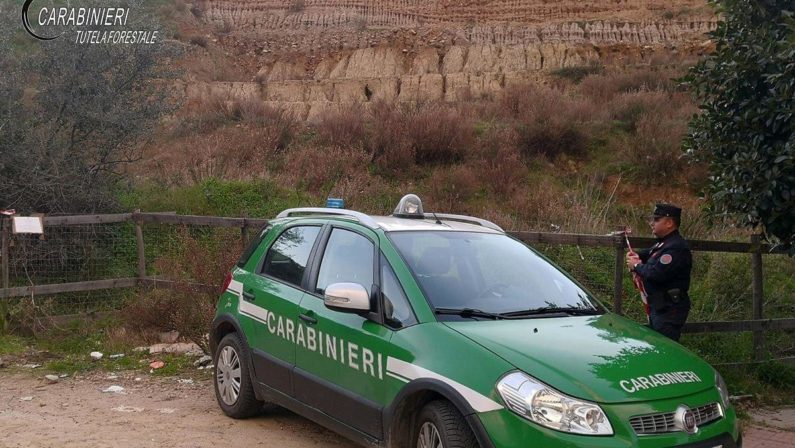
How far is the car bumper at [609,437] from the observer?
381 cm

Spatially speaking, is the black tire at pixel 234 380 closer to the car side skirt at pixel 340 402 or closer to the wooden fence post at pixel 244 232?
the car side skirt at pixel 340 402

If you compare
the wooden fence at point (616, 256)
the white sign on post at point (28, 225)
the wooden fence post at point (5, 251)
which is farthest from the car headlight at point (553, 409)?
the wooden fence post at point (5, 251)

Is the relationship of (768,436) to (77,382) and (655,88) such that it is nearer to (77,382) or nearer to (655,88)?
(77,382)

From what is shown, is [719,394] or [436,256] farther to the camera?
[436,256]

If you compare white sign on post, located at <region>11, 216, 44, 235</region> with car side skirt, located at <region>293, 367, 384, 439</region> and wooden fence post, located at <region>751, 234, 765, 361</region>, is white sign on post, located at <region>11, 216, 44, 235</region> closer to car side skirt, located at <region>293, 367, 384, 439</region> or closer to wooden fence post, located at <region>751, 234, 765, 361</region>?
car side skirt, located at <region>293, 367, 384, 439</region>

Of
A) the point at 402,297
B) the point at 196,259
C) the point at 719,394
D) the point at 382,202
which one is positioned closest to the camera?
the point at 719,394

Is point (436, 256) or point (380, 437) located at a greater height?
point (436, 256)

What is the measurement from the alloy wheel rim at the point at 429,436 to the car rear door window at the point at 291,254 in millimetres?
1787

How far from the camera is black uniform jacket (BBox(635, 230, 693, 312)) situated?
6.17 meters

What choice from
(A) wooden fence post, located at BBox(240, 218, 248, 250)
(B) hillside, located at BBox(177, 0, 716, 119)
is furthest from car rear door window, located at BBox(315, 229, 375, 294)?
(B) hillside, located at BBox(177, 0, 716, 119)

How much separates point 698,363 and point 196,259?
6.67 metres

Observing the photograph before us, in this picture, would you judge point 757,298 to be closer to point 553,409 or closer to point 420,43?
point 553,409

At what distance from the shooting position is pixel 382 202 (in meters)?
16.3

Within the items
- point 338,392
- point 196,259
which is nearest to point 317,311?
point 338,392
